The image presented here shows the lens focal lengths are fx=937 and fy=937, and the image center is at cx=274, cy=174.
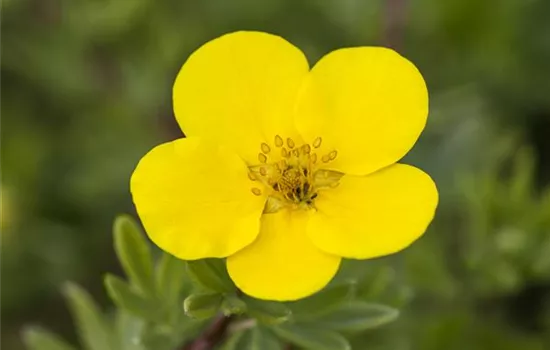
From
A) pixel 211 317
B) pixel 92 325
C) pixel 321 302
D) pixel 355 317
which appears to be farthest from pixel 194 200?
pixel 92 325

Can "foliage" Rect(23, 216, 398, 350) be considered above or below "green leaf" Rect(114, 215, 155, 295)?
below

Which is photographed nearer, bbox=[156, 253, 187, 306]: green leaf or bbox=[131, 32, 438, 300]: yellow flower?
bbox=[131, 32, 438, 300]: yellow flower

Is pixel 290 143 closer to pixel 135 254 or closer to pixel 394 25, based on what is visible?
pixel 135 254

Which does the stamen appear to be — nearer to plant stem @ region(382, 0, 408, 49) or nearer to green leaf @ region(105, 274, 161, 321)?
green leaf @ region(105, 274, 161, 321)

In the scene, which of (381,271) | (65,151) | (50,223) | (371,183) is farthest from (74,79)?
(371,183)

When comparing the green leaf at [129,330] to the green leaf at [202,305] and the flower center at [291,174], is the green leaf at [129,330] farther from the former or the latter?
the flower center at [291,174]

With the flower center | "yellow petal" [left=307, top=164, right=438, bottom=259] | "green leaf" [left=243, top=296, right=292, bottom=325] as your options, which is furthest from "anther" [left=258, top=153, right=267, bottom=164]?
"green leaf" [left=243, top=296, right=292, bottom=325]

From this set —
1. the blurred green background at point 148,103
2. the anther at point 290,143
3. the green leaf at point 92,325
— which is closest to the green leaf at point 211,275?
the anther at point 290,143
